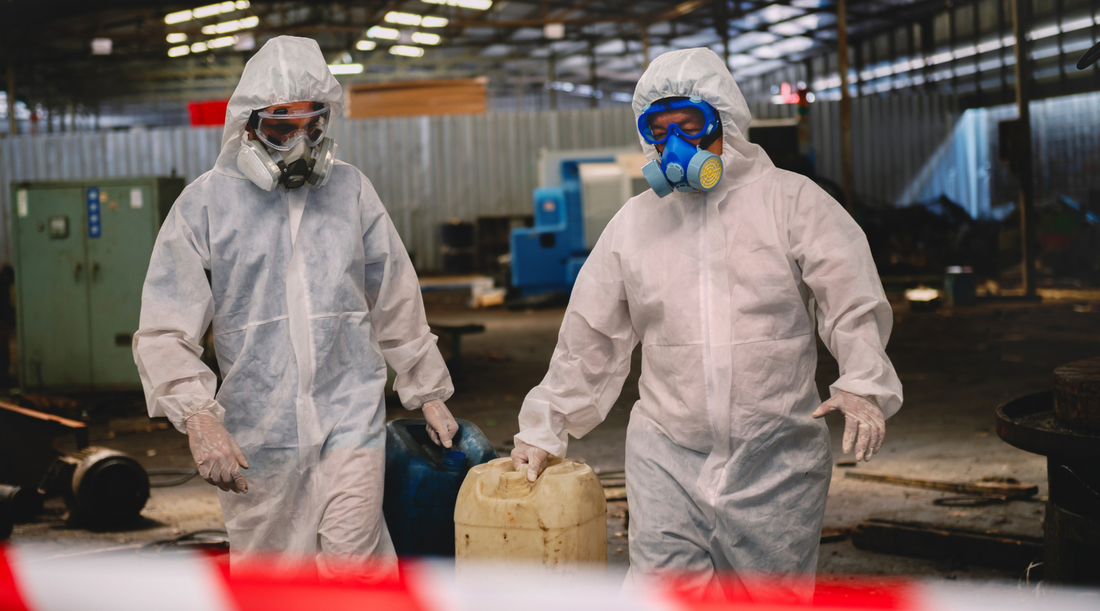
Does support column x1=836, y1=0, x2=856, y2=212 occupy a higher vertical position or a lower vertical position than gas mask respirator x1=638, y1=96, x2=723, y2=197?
higher

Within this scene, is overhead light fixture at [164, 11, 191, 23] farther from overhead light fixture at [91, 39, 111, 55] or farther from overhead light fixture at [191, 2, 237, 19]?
overhead light fixture at [91, 39, 111, 55]

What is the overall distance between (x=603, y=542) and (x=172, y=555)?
202cm

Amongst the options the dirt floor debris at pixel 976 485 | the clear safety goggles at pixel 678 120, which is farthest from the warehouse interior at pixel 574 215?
the clear safety goggles at pixel 678 120

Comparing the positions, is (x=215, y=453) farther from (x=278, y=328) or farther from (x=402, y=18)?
(x=402, y=18)

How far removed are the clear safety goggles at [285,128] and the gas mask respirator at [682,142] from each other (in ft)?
2.78

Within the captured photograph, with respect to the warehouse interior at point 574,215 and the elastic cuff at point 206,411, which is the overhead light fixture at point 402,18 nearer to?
the warehouse interior at point 574,215

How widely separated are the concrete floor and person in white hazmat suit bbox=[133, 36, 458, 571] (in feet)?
5.33

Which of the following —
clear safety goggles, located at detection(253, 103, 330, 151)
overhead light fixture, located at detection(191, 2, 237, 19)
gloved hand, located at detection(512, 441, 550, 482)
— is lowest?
gloved hand, located at detection(512, 441, 550, 482)

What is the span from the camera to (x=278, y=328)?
2.23 metres

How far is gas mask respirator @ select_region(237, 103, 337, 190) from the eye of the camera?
223 centimetres

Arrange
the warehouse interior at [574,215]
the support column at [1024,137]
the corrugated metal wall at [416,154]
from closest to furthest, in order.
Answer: the warehouse interior at [574,215], the support column at [1024,137], the corrugated metal wall at [416,154]

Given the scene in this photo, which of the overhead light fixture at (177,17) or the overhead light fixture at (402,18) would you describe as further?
the overhead light fixture at (402,18)

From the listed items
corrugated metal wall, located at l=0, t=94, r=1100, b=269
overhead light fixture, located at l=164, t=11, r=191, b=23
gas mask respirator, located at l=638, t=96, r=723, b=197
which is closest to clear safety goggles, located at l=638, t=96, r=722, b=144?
gas mask respirator, located at l=638, t=96, r=723, b=197

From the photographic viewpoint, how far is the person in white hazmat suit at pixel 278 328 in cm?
217
